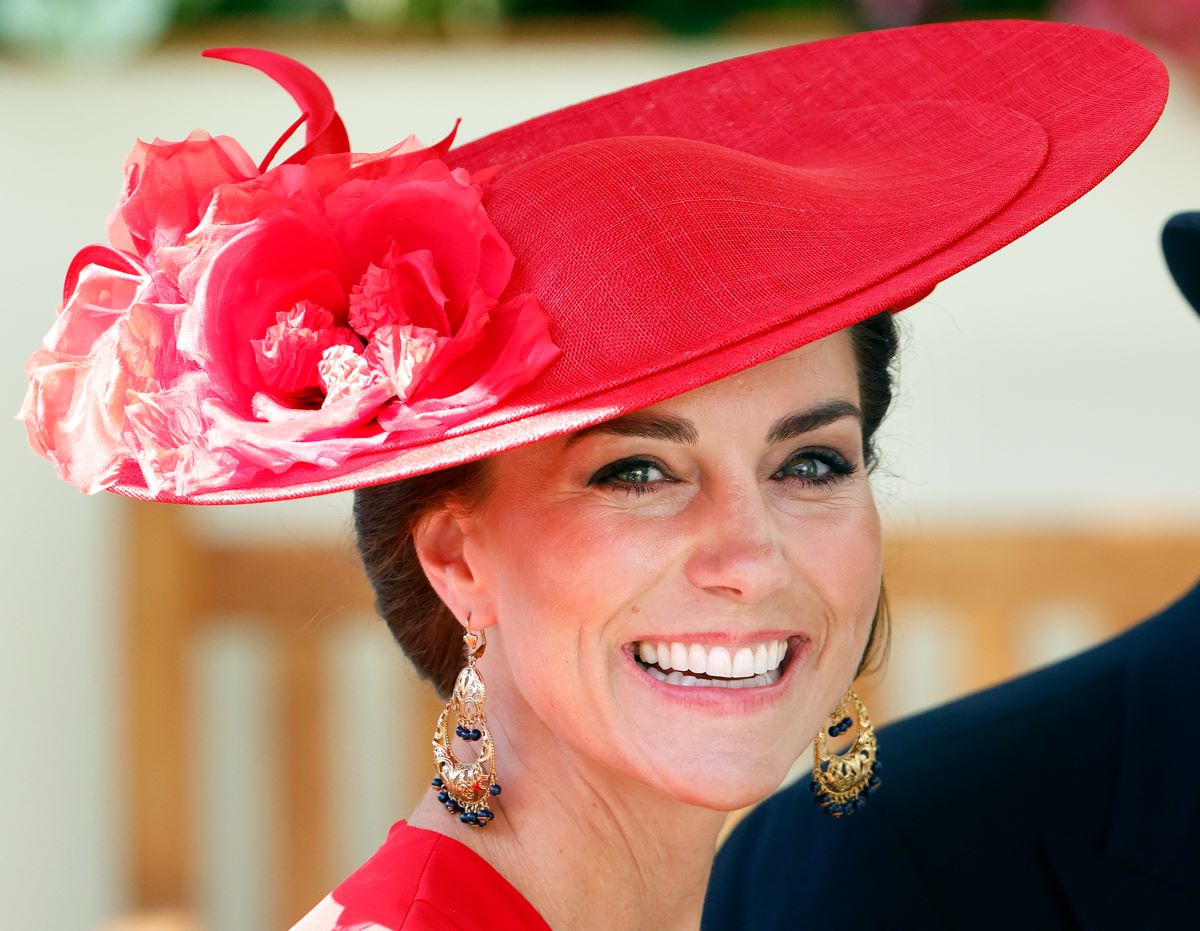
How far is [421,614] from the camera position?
1.70 m

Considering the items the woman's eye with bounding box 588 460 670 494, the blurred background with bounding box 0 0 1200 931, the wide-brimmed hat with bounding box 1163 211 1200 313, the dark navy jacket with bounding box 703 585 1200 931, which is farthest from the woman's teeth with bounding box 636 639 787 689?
the blurred background with bounding box 0 0 1200 931

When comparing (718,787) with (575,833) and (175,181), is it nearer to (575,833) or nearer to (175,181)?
(575,833)

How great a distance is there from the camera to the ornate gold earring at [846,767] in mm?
1719

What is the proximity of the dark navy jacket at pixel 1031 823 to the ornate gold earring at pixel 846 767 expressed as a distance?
197 millimetres

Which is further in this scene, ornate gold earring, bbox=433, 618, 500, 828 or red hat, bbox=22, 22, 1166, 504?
ornate gold earring, bbox=433, 618, 500, 828

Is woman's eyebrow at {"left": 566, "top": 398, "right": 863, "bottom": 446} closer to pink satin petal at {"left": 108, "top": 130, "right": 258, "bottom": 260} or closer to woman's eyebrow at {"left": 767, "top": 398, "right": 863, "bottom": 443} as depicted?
woman's eyebrow at {"left": 767, "top": 398, "right": 863, "bottom": 443}

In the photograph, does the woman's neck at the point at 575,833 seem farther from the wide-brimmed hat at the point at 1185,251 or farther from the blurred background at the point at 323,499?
the blurred background at the point at 323,499

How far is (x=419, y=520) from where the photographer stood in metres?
1.57

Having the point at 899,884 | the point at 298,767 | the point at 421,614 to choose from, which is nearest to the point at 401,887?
the point at 421,614

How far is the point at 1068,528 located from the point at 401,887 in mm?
2505

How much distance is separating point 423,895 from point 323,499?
2.35 meters

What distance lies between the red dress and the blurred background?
2093mm

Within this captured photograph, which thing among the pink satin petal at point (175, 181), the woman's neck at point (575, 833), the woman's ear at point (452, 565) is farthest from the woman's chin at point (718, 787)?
the pink satin petal at point (175, 181)

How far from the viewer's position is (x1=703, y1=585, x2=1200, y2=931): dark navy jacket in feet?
6.05
